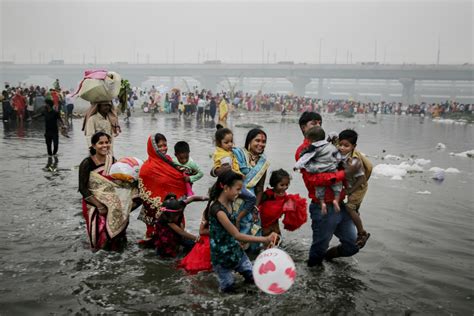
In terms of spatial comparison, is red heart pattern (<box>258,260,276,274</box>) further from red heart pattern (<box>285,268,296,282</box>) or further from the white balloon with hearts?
red heart pattern (<box>285,268,296,282</box>)

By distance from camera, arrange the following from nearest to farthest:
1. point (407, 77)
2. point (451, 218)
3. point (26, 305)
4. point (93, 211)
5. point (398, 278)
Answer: point (26, 305) < point (398, 278) < point (93, 211) < point (451, 218) < point (407, 77)

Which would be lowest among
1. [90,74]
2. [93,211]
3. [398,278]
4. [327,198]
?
[398,278]

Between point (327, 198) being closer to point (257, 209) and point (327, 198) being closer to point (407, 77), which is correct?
point (257, 209)

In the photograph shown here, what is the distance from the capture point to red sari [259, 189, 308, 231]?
5078mm

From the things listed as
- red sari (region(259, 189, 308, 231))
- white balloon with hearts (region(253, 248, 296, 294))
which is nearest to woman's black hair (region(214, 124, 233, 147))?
red sari (region(259, 189, 308, 231))

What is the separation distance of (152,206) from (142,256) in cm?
62

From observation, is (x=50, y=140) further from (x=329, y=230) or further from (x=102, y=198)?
(x=329, y=230)

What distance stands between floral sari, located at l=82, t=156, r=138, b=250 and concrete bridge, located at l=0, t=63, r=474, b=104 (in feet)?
257

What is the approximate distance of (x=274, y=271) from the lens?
3.67 meters

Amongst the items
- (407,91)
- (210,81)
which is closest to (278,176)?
(407,91)

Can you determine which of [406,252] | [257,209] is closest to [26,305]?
[257,209]

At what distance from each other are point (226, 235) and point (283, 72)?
8551 centimetres

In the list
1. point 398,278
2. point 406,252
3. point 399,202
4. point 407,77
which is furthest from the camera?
point 407,77

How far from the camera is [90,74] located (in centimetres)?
656
